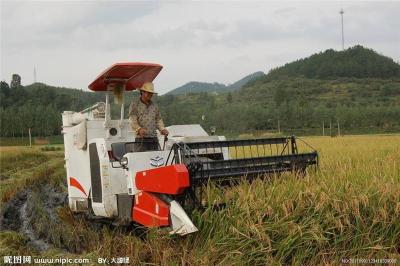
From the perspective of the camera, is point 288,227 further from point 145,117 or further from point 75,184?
point 75,184

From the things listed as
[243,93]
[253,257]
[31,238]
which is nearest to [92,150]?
[31,238]

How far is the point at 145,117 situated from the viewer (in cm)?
759

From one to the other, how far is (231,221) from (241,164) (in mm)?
954

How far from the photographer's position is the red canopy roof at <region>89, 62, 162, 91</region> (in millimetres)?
7725

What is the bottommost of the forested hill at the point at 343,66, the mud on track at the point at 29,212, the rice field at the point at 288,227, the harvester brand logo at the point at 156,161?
the mud on track at the point at 29,212

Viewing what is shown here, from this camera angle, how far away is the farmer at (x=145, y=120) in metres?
7.39

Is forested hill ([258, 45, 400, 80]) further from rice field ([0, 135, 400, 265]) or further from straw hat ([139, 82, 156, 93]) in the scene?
rice field ([0, 135, 400, 265])

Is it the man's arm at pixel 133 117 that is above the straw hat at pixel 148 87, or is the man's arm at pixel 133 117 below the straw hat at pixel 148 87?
below

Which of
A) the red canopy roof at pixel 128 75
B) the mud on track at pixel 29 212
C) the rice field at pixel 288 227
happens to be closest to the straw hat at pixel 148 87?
the red canopy roof at pixel 128 75

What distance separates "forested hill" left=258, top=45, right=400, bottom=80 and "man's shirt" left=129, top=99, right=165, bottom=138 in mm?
132925

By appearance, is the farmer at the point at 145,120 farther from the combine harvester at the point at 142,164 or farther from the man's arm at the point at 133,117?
the combine harvester at the point at 142,164

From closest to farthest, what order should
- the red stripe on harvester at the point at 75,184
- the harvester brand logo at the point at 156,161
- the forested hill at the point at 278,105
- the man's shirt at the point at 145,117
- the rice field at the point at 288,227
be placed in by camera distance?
the rice field at the point at 288,227
the harvester brand logo at the point at 156,161
the man's shirt at the point at 145,117
the red stripe on harvester at the point at 75,184
the forested hill at the point at 278,105

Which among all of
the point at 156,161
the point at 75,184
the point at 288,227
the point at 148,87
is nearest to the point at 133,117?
the point at 148,87

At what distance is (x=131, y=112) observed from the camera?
749 cm
